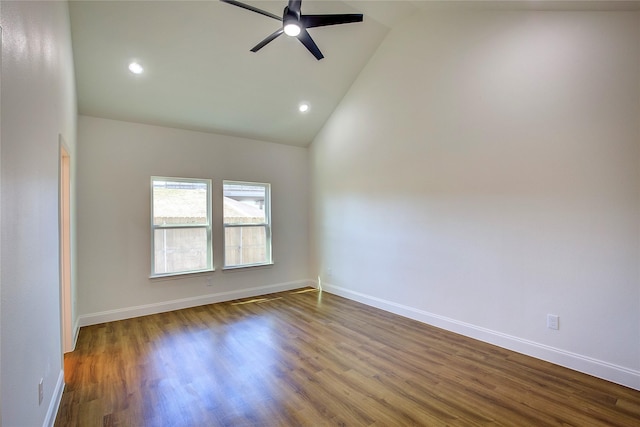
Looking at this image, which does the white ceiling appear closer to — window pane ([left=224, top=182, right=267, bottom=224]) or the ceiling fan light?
window pane ([left=224, top=182, right=267, bottom=224])

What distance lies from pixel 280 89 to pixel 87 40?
2283 millimetres

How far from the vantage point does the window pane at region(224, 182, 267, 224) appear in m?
5.25

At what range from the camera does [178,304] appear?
4.70 meters

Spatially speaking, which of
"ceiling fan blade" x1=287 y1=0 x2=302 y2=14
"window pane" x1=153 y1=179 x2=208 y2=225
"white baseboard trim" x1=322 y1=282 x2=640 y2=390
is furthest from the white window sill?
"ceiling fan blade" x1=287 y1=0 x2=302 y2=14

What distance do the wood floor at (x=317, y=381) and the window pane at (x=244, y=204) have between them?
75.7 inches

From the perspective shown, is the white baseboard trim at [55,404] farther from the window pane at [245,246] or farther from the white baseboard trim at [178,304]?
the window pane at [245,246]

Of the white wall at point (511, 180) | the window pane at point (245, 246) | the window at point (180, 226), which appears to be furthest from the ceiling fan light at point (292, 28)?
the window pane at point (245, 246)

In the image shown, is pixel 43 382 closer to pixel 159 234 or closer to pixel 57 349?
pixel 57 349

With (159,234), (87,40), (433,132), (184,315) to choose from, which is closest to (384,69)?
(433,132)

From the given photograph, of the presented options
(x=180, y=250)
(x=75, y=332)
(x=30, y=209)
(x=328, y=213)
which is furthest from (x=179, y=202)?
(x=30, y=209)

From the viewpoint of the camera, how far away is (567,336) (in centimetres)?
285

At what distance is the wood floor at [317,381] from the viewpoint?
2.19 m

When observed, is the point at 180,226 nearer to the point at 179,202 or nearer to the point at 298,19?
the point at 179,202

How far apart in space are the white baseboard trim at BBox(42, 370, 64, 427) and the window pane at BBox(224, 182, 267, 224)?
3.00 meters
